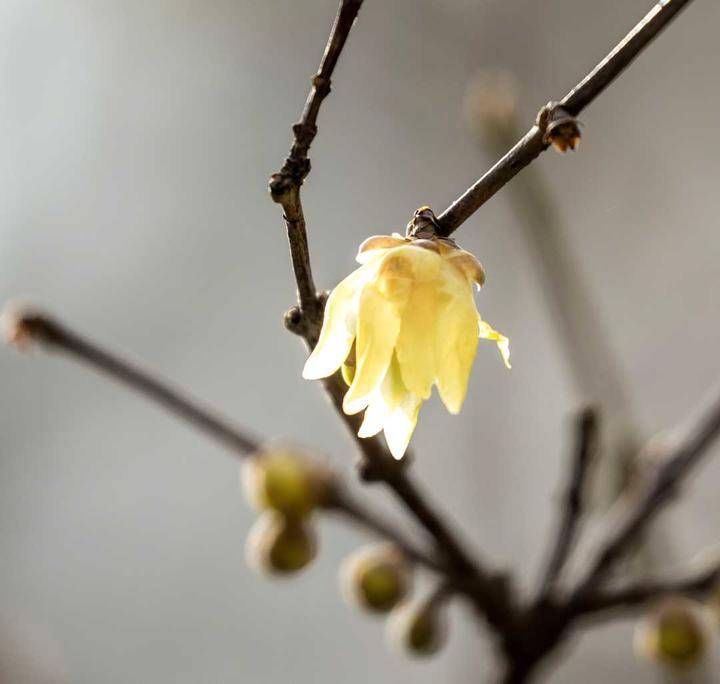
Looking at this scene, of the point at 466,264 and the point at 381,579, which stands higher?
the point at 466,264

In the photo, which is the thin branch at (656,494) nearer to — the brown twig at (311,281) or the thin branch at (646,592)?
the thin branch at (646,592)

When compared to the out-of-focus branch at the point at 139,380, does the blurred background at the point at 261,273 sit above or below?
above

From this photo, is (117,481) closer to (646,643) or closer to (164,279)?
(164,279)

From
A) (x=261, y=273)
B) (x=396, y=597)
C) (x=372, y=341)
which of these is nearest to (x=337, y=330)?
(x=372, y=341)

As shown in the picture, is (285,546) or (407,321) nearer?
(407,321)

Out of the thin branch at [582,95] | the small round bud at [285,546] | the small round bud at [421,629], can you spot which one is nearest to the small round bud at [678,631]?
the small round bud at [421,629]

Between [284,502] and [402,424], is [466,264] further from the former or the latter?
[284,502]

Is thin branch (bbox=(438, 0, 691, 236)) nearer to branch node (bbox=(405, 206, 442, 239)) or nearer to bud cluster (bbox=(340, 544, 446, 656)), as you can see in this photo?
branch node (bbox=(405, 206, 442, 239))
